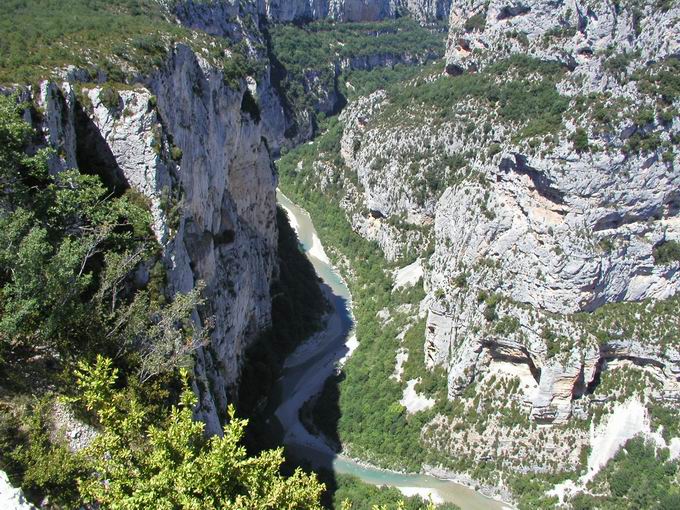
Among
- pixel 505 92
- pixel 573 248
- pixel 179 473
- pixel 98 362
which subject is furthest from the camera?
pixel 505 92

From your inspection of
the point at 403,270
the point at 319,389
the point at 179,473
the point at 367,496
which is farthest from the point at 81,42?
the point at 403,270

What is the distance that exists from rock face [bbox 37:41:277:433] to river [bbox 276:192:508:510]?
5646 mm

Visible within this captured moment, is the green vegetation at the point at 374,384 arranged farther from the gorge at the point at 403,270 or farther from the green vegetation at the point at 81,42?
the green vegetation at the point at 81,42

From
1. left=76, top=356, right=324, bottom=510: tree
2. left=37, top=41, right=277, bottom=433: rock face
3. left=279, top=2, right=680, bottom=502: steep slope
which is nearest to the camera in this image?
left=76, top=356, right=324, bottom=510: tree

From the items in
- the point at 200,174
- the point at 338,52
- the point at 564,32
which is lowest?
the point at 200,174

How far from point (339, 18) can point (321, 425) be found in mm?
111410

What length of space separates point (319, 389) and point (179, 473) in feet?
127

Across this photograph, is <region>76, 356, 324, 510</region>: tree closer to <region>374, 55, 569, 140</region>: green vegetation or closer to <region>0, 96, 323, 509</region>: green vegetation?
<region>0, 96, 323, 509</region>: green vegetation

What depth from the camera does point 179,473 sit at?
48.5ft

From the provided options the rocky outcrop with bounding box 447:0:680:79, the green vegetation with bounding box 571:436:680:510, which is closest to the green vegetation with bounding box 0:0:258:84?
the rocky outcrop with bounding box 447:0:680:79

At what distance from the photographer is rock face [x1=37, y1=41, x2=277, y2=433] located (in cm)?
2730

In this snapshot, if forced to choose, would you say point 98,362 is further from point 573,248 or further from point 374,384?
point 374,384

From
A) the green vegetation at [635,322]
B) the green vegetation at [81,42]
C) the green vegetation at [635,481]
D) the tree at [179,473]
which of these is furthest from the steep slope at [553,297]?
the tree at [179,473]

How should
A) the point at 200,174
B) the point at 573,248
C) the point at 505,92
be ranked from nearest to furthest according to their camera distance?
1. the point at 200,174
2. the point at 573,248
3. the point at 505,92
